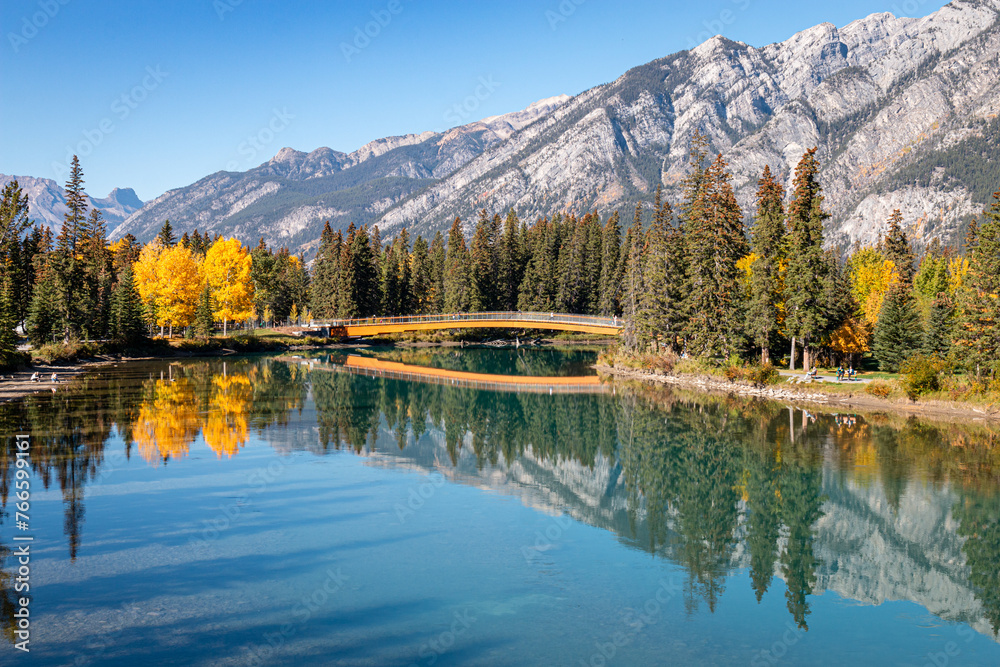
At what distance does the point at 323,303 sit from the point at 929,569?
107 metres

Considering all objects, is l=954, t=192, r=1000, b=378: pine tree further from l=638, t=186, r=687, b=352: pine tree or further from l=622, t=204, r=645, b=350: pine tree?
l=622, t=204, r=645, b=350: pine tree

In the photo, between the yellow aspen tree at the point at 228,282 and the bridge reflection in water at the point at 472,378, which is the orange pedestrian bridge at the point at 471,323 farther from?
the bridge reflection in water at the point at 472,378

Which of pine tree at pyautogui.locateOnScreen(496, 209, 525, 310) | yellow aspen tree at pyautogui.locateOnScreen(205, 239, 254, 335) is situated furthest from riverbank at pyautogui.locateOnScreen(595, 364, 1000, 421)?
pine tree at pyautogui.locateOnScreen(496, 209, 525, 310)

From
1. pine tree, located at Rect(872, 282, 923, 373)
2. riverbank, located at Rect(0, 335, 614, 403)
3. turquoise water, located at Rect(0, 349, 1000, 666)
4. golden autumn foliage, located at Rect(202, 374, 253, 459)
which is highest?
pine tree, located at Rect(872, 282, 923, 373)

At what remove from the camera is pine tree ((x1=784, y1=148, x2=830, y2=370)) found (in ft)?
184

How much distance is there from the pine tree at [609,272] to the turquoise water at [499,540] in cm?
7241

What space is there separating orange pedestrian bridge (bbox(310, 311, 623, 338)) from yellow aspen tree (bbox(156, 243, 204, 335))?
76.1 ft

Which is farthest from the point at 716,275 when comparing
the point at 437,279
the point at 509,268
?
the point at 437,279

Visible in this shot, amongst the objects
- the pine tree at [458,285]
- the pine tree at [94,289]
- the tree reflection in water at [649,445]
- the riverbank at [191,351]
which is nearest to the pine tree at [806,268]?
the tree reflection in water at [649,445]

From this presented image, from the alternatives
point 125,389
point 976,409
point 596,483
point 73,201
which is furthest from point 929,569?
point 73,201

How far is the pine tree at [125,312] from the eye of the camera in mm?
77812

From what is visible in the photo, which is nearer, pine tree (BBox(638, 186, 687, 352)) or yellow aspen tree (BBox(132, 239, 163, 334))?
pine tree (BBox(638, 186, 687, 352))

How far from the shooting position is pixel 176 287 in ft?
286

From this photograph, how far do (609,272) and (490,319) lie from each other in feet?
89.8
